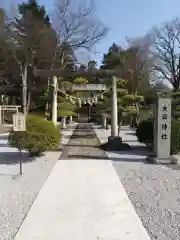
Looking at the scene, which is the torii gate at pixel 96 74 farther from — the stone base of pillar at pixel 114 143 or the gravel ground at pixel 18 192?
the gravel ground at pixel 18 192

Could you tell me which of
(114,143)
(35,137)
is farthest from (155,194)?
(114,143)

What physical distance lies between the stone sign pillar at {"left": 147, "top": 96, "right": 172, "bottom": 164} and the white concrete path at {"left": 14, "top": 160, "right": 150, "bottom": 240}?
9.61 ft

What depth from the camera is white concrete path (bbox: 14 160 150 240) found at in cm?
436

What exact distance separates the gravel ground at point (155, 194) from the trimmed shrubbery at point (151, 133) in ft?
6.34

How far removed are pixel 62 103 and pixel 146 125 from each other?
9191mm

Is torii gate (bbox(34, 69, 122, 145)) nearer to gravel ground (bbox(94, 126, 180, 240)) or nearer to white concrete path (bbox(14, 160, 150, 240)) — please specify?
gravel ground (bbox(94, 126, 180, 240))

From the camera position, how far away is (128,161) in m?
11.1

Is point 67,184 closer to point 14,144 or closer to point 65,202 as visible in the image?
point 65,202

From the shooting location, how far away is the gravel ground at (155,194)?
468 cm

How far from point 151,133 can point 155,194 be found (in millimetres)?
7092

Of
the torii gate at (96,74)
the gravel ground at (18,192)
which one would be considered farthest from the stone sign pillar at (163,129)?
the torii gate at (96,74)

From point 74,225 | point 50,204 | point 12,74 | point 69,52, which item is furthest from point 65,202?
point 12,74

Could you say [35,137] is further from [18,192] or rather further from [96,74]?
[96,74]

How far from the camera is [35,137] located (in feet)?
34.0
